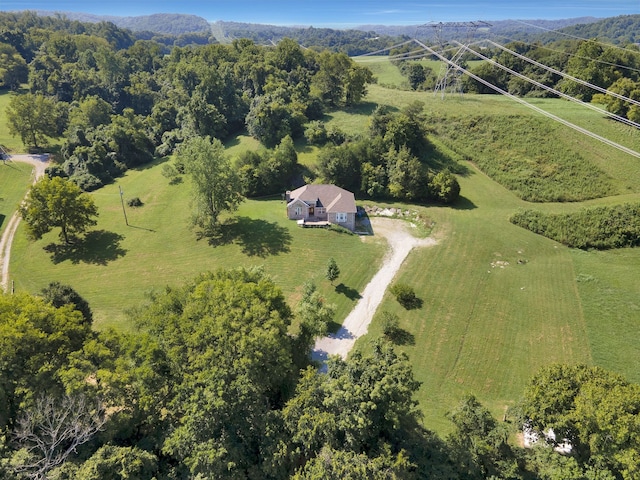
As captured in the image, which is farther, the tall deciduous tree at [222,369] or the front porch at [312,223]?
the front porch at [312,223]

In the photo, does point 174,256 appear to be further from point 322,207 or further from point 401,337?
point 401,337

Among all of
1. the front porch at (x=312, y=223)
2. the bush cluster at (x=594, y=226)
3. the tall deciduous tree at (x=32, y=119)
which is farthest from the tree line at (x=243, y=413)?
the tall deciduous tree at (x=32, y=119)

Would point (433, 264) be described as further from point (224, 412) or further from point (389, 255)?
point (224, 412)

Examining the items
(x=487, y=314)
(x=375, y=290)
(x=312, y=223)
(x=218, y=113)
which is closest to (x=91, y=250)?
(x=312, y=223)

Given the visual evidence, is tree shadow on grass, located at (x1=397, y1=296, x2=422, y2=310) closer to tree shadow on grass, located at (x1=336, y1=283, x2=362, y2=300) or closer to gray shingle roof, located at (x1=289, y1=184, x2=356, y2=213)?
tree shadow on grass, located at (x1=336, y1=283, x2=362, y2=300)

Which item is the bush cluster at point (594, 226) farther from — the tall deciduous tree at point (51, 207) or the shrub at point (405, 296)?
the tall deciduous tree at point (51, 207)

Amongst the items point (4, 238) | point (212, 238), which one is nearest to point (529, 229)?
point (212, 238)
